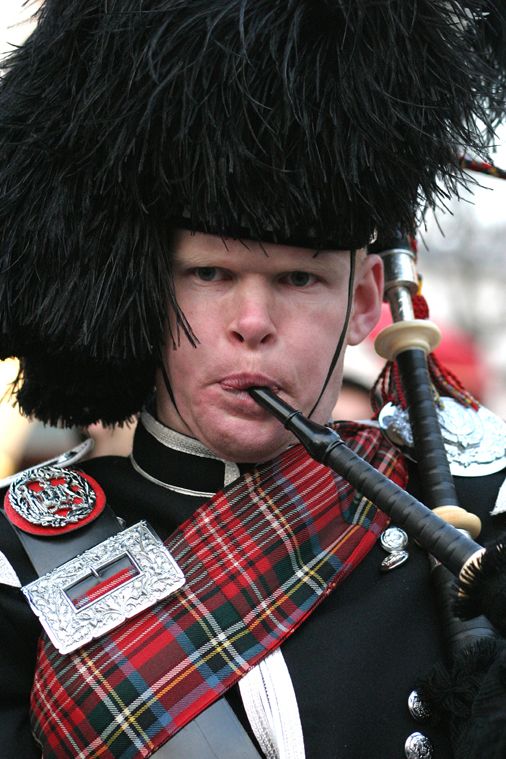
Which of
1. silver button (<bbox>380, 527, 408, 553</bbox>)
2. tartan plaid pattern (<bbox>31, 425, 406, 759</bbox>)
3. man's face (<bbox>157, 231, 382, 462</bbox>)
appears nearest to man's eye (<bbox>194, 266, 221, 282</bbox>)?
man's face (<bbox>157, 231, 382, 462</bbox>)

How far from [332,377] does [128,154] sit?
620mm

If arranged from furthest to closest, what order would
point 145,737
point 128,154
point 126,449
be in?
point 126,449 → point 128,154 → point 145,737

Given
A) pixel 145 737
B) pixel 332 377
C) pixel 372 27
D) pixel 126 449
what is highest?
pixel 372 27

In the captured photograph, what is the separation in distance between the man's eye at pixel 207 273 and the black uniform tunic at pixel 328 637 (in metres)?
0.34

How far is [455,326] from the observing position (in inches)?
322

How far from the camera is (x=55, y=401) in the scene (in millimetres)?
2715

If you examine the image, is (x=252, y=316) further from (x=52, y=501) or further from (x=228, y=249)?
(x=52, y=501)

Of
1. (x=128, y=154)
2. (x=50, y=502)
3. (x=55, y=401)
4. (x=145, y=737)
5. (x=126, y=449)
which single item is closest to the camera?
(x=145, y=737)

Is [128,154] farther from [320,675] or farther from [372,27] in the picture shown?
[320,675]

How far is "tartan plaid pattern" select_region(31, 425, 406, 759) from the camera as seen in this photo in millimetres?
2158

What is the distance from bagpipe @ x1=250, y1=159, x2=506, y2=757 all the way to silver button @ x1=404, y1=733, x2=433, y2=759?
2.3 inches

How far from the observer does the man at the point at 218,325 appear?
7.25 feet

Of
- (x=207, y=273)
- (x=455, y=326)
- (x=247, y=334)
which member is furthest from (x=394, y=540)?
(x=455, y=326)

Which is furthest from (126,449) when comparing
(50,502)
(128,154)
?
(128,154)
